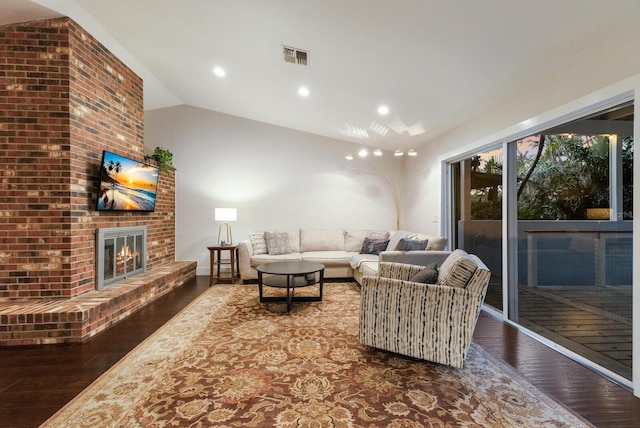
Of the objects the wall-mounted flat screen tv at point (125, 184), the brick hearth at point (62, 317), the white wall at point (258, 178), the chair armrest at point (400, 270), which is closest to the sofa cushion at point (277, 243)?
the white wall at point (258, 178)

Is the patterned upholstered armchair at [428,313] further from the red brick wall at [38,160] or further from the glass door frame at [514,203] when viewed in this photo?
the red brick wall at [38,160]

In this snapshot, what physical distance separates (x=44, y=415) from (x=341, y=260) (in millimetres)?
3867

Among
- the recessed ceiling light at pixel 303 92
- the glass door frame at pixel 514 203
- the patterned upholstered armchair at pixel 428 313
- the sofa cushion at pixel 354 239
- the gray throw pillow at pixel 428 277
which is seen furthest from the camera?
the sofa cushion at pixel 354 239

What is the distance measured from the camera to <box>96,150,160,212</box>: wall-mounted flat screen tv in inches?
134

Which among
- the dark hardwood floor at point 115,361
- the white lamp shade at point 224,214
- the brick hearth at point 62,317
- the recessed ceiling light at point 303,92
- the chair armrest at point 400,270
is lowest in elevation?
the dark hardwood floor at point 115,361

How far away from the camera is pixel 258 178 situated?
5.88 metres

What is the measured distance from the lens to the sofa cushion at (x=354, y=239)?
18.7 ft

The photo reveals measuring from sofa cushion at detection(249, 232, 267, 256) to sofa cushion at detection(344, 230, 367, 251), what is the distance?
1.53m

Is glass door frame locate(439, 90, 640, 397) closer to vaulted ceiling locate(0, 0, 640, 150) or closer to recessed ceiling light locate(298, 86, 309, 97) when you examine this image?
vaulted ceiling locate(0, 0, 640, 150)

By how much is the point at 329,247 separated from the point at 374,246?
0.87m

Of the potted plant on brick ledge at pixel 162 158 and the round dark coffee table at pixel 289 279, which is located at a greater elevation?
the potted plant on brick ledge at pixel 162 158

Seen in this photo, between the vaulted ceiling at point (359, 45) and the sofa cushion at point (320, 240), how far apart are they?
2.12 m

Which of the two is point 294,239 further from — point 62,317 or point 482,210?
point 62,317

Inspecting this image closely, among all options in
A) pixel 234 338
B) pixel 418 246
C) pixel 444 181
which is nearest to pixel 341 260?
pixel 418 246
